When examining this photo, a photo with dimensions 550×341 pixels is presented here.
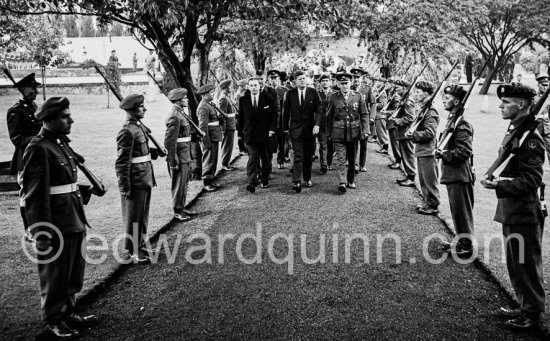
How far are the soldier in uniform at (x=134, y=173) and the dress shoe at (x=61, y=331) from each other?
1.90 m

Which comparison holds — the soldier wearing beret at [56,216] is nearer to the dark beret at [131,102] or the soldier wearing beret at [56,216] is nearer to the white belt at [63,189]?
the white belt at [63,189]

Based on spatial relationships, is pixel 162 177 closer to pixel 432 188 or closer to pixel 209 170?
pixel 209 170

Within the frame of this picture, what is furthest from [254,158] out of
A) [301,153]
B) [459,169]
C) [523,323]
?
[523,323]

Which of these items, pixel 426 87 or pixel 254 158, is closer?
pixel 426 87

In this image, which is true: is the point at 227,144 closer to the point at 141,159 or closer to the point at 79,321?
the point at 141,159

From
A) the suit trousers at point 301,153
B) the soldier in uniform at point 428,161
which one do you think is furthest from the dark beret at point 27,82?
the soldier in uniform at point 428,161

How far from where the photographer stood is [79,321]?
4.84 metres

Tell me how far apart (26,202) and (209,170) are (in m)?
6.77

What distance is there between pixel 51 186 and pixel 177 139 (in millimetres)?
3702

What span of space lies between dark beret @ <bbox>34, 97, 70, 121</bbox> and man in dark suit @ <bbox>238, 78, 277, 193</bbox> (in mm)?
5993

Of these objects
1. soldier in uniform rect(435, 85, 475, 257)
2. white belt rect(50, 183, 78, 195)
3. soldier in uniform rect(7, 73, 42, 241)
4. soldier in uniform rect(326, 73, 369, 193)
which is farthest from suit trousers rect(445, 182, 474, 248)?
soldier in uniform rect(7, 73, 42, 241)

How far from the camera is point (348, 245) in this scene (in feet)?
23.2

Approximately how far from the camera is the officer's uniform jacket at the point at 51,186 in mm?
4461

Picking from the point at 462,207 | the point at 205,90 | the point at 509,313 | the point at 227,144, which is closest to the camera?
the point at 509,313
